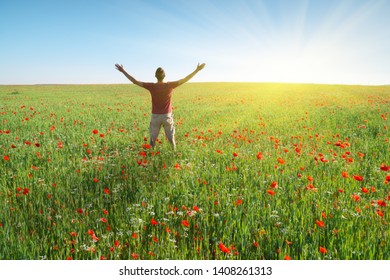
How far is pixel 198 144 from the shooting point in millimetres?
8672

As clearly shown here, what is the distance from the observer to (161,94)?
740 cm

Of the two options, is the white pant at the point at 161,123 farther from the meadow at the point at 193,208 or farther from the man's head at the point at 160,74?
the man's head at the point at 160,74

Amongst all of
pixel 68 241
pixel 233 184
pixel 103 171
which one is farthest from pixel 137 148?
pixel 68 241

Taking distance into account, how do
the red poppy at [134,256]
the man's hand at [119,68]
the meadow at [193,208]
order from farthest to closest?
the man's hand at [119,68] → the meadow at [193,208] → the red poppy at [134,256]

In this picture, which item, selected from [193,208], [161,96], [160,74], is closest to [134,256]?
[193,208]

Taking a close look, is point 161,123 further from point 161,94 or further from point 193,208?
point 193,208

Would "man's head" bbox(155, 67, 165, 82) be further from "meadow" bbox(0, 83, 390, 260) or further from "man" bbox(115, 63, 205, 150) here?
"meadow" bbox(0, 83, 390, 260)

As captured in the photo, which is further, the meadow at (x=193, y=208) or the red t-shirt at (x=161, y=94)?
the red t-shirt at (x=161, y=94)

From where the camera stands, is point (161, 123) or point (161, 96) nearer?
point (161, 96)

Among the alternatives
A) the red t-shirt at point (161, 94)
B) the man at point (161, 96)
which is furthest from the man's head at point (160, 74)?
the red t-shirt at point (161, 94)

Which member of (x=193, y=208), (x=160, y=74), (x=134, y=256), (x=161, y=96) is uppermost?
(x=160, y=74)

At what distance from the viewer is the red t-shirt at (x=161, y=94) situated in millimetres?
7250

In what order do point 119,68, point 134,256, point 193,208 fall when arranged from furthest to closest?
1. point 119,68
2. point 193,208
3. point 134,256
